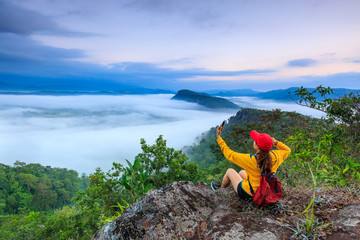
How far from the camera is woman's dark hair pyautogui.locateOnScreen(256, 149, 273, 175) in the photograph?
2764 mm

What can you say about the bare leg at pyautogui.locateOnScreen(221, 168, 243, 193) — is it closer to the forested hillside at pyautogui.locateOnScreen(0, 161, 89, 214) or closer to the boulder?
the boulder

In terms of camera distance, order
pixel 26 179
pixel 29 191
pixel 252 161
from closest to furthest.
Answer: pixel 252 161, pixel 29 191, pixel 26 179

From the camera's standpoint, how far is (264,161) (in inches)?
111

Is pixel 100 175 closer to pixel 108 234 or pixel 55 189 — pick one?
pixel 108 234

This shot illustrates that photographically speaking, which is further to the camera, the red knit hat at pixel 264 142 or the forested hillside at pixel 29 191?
the forested hillside at pixel 29 191

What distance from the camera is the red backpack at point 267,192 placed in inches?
111

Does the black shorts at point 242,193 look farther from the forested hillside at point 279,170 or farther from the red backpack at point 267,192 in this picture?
the forested hillside at point 279,170

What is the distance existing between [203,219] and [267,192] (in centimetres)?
109

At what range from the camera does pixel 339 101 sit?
4387 mm

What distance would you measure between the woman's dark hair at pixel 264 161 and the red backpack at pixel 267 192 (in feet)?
0.27

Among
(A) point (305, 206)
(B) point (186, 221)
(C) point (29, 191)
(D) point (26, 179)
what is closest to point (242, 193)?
(A) point (305, 206)

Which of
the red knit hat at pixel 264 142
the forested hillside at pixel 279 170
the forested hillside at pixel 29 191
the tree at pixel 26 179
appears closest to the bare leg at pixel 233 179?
the forested hillside at pixel 279 170

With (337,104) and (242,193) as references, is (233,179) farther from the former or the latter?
(337,104)

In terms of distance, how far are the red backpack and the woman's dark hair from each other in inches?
3.2
